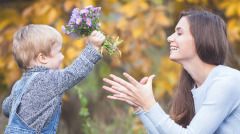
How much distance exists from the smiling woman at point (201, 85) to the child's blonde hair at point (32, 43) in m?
0.54

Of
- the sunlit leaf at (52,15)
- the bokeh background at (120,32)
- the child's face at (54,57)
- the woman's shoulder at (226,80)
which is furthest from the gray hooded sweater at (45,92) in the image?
the sunlit leaf at (52,15)

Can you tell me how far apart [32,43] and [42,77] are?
0.25 meters

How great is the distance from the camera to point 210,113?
6.51 feet

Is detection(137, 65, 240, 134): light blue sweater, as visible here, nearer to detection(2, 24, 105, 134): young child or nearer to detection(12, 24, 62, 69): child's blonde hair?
detection(2, 24, 105, 134): young child

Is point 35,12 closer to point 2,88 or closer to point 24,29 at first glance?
point 2,88

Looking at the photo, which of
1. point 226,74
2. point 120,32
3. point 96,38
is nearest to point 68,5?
point 120,32

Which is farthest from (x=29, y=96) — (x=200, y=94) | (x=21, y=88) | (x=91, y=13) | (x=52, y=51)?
(x=200, y=94)

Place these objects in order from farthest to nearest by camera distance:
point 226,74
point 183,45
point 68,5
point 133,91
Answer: point 68,5, point 183,45, point 226,74, point 133,91

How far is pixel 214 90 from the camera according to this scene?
2.03m

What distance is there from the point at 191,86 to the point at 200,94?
32cm

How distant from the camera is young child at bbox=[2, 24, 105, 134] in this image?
212 cm

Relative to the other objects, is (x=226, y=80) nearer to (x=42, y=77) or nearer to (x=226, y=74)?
(x=226, y=74)

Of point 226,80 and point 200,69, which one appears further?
point 200,69

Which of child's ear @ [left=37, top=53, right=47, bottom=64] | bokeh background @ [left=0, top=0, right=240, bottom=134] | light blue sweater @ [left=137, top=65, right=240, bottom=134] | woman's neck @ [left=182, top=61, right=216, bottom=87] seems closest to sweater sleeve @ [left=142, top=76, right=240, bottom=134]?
light blue sweater @ [left=137, top=65, right=240, bottom=134]
